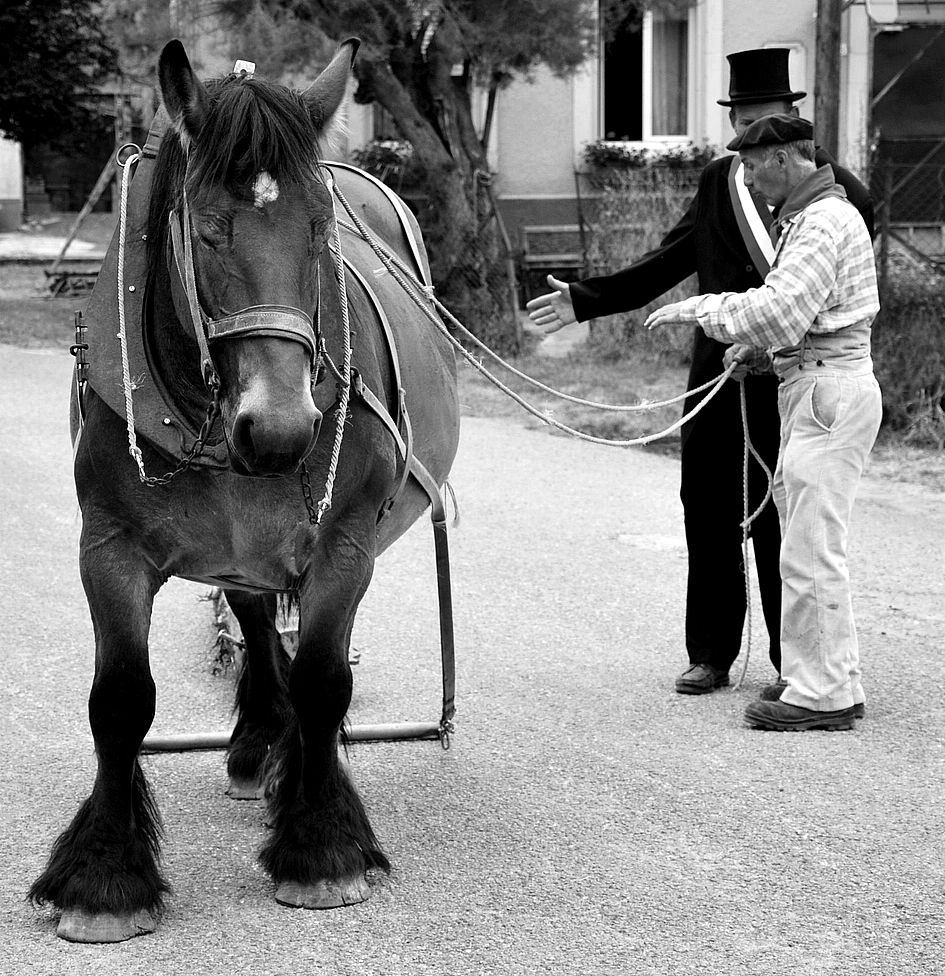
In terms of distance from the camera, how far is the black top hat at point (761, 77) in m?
5.26

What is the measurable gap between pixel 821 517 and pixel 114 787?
2.55 meters

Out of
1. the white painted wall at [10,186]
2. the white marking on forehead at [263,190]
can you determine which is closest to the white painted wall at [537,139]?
the white painted wall at [10,186]

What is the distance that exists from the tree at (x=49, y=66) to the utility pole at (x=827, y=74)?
11.5 m

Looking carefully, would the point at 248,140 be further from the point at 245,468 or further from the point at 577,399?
the point at 577,399

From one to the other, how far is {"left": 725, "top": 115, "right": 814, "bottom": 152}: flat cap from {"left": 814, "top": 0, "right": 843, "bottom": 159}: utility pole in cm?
588

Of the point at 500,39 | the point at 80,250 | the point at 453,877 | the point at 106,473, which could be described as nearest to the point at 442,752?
the point at 453,877

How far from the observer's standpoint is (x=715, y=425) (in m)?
5.58

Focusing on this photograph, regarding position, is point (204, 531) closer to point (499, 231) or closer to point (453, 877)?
point (453, 877)

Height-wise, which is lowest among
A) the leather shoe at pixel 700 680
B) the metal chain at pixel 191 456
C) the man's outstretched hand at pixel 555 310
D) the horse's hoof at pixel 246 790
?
the leather shoe at pixel 700 680

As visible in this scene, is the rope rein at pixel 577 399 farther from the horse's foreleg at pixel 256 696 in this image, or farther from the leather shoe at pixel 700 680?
the horse's foreleg at pixel 256 696

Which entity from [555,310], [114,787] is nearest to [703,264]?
[555,310]

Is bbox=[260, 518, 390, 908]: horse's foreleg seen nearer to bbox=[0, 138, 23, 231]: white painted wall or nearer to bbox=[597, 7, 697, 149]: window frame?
bbox=[597, 7, 697, 149]: window frame

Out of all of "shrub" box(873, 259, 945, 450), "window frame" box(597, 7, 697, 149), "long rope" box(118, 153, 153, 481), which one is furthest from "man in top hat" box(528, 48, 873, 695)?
"window frame" box(597, 7, 697, 149)

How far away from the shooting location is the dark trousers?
5586 millimetres
